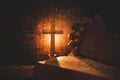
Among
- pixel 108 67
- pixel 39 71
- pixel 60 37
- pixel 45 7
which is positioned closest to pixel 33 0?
pixel 45 7

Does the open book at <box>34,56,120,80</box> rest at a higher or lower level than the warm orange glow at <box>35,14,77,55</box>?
lower

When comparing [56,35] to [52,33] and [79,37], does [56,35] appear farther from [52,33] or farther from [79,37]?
[79,37]

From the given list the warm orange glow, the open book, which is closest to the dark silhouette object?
the open book

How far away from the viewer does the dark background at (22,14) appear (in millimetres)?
6977

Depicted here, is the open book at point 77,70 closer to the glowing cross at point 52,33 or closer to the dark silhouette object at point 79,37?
the dark silhouette object at point 79,37

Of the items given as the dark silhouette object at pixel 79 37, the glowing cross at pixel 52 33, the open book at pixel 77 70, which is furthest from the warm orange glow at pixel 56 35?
the open book at pixel 77 70

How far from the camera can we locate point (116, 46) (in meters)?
5.25

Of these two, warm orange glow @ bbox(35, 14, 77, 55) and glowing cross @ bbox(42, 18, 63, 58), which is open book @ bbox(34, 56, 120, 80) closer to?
glowing cross @ bbox(42, 18, 63, 58)

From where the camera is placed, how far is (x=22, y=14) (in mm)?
7004

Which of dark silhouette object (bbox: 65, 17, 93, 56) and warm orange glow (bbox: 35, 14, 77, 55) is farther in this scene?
warm orange glow (bbox: 35, 14, 77, 55)

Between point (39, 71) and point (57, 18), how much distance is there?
2.05 m

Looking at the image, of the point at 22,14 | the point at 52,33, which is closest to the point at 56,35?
the point at 52,33

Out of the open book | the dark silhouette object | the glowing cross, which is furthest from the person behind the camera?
the glowing cross

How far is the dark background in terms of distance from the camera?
22.9ft
